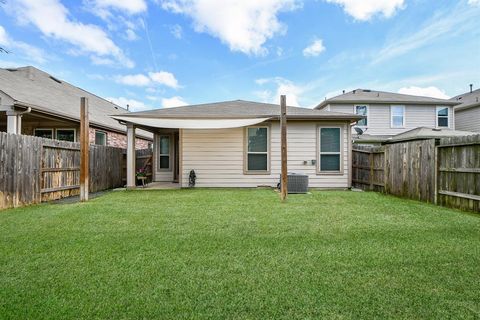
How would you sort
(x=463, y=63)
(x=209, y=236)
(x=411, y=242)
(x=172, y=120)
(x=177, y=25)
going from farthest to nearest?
Answer: (x=463, y=63) → (x=177, y=25) → (x=172, y=120) → (x=209, y=236) → (x=411, y=242)

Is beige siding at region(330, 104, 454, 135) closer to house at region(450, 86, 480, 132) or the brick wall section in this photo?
house at region(450, 86, 480, 132)

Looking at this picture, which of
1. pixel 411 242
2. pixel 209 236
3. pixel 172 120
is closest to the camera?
pixel 411 242

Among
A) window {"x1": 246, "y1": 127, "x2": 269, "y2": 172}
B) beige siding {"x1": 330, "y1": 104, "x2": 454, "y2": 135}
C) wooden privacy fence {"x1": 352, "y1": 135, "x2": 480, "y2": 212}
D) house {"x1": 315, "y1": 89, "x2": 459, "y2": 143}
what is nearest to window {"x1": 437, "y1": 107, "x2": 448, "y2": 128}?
house {"x1": 315, "y1": 89, "x2": 459, "y2": 143}

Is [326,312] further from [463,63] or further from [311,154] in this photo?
[463,63]

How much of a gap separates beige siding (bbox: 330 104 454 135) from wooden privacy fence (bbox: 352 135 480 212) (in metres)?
8.20

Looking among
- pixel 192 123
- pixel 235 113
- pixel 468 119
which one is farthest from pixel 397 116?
pixel 192 123

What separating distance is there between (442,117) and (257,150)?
1457cm

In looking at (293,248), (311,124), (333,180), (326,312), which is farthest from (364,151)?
(326,312)

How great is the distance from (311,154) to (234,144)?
291cm

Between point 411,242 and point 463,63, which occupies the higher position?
point 463,63

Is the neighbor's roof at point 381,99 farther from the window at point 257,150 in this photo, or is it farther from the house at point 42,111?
the house at point 42,111

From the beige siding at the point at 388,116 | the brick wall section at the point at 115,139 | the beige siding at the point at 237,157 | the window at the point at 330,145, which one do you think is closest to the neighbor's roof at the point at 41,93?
the brick wall section at the point at 115,139

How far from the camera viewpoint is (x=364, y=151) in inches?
425

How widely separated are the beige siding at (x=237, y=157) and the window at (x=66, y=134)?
5710 mm
